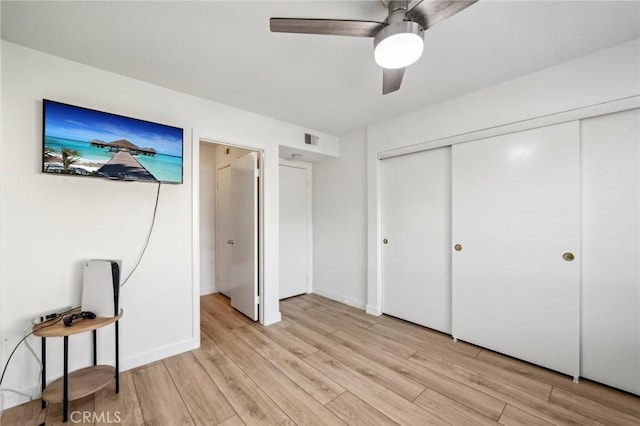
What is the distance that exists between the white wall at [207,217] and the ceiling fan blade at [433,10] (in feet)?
12.1

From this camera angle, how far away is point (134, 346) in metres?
2.11

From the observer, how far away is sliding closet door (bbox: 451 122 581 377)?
6.46 ft

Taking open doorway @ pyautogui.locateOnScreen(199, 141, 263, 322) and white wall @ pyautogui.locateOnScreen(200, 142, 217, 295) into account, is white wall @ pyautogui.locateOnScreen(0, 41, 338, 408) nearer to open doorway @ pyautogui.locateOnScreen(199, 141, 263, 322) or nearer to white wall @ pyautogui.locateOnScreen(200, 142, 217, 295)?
open doorway @ pyautogui.locateOnScreen(199, 141, 263, 322)

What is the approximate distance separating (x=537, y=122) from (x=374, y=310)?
256cm

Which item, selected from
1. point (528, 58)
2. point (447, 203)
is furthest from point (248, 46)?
point (447, 203)

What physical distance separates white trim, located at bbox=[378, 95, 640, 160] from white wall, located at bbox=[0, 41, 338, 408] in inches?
80.6

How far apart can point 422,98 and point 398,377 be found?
8.34ft

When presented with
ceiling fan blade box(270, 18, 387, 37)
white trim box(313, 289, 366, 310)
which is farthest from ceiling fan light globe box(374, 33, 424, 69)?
white trim box(313, 289, 366, 310)

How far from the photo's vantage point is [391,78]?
64.1 inches

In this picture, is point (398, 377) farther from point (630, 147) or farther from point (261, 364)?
point (630, 147)

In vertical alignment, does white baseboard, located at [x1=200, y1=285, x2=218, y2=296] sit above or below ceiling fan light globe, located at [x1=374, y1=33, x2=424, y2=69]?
below

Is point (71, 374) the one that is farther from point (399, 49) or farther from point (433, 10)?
point (433, 10)

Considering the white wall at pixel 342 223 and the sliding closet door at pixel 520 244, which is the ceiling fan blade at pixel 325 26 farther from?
the white wall at pixel 342 223

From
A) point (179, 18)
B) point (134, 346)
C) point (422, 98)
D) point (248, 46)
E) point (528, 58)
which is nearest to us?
point (179, 18)
